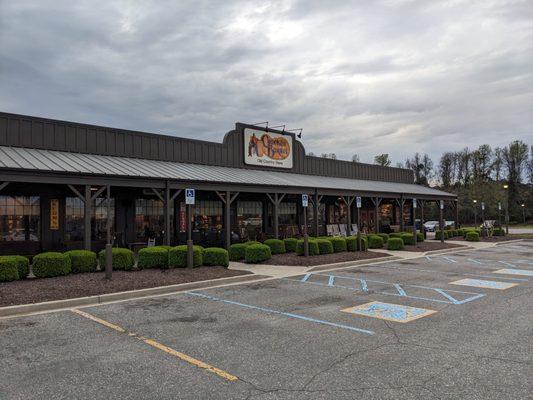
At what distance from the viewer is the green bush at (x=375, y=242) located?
23422mm

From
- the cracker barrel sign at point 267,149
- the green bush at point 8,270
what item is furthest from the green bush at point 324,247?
the green bush at point 8,270

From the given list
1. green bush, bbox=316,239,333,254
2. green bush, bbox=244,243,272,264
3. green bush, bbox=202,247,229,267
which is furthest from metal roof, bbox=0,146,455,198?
green bush, bbox=202,247,229,267

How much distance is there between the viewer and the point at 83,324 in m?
7.43

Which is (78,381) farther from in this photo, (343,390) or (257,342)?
(343,390)

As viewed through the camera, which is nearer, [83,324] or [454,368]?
[454,368]

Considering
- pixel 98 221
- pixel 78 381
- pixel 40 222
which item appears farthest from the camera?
pixel 98 221

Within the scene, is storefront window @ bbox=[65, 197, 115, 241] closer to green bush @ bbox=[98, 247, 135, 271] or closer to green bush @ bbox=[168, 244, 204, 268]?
green bush @ bbox=[98, 247, 135, 271]

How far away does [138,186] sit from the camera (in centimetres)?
1656

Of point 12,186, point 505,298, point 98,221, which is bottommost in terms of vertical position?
point 505,298

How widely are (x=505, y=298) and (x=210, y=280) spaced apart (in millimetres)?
7331

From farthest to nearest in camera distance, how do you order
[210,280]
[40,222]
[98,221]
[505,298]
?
[98,221]
[40,222]
[210,280]
[505,298]

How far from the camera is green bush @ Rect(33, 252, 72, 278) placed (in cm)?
1131

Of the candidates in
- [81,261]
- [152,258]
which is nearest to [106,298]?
[81,261]

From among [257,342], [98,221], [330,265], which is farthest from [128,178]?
[257,342]
